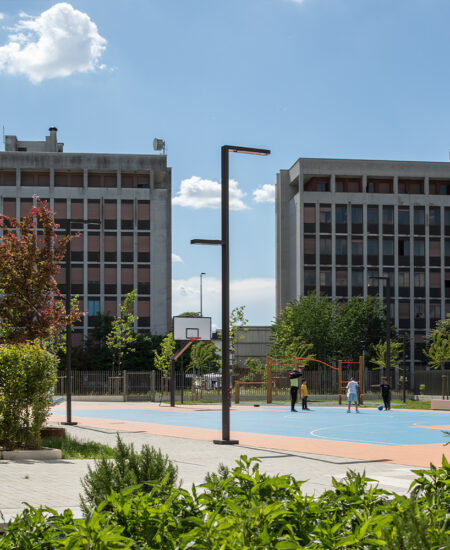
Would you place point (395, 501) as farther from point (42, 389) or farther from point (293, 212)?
point (293, 212)

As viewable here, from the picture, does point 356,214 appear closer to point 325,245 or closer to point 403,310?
point 325,245

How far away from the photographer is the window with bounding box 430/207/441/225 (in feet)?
300

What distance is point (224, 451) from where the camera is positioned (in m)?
16.4

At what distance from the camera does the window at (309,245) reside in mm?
90062

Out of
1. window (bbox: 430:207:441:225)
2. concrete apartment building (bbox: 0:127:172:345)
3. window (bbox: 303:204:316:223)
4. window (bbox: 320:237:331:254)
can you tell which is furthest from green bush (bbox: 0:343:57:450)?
window (bbox: 430:207:441:225)

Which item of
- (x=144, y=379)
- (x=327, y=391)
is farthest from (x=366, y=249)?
(x=144, y=379)

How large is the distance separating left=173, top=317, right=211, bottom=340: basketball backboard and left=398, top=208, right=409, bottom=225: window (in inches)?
1849

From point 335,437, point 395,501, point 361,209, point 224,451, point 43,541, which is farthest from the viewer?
point 361,209

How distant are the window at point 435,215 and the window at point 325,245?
11.8 metres

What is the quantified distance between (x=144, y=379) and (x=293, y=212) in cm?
4590

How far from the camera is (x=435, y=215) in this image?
91.5 meters

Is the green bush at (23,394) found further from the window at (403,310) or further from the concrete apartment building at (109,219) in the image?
the window at (403,310)

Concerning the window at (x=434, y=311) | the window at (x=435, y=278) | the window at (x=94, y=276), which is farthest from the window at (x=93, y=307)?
the window at (x=435, y=278)

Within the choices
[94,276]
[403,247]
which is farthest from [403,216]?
[94,276]
